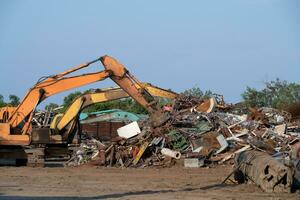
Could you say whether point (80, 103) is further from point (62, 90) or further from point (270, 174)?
point (270, 174)

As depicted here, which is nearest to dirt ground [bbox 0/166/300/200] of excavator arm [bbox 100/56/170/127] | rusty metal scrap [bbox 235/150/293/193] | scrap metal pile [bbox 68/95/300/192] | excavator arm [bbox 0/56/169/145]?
rusty metal scrap [bbox 235/150/293/193]

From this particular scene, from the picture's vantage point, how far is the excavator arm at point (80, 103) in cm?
2617

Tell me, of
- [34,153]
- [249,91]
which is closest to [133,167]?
[34,153]

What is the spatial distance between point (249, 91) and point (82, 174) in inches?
1706

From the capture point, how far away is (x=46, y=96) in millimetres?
25312

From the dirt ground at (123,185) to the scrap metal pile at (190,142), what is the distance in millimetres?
1177

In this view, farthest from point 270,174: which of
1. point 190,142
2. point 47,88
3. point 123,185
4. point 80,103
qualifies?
point 80,103

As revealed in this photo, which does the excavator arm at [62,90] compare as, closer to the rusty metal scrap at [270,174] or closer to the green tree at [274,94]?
the rusty metal scrap at [270,174]

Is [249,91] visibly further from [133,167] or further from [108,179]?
[108,179]

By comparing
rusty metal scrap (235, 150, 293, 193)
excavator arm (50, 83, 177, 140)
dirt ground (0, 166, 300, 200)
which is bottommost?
dirt ground (0, 166, 300, 200)

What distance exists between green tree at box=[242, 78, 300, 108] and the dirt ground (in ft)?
130

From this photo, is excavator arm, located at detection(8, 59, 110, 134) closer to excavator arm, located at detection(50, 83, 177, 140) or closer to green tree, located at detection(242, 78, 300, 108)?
excavator arm, located at detection(50, 83, 177, 140)

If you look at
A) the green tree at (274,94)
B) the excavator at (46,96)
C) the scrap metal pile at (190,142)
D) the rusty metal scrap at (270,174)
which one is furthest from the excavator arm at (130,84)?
the green tree at (274,94)

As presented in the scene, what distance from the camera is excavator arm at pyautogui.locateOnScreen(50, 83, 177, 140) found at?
85.9 feet
